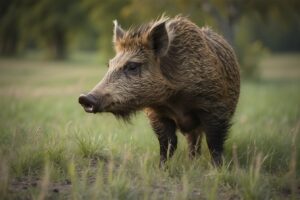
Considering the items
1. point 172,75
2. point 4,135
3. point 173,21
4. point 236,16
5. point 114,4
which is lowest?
point 4,135

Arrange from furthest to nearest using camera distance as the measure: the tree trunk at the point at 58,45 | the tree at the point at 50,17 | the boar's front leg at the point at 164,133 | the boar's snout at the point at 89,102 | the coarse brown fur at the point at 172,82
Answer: the tree trunk at the point at 58,45, the tree at the point at 50,17, the boar's front leg at the point at 164,133, the coarse brown fur at the point at 172,82, the boar's snout at the point at 89,102

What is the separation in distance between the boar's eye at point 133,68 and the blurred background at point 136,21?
3.86 metres

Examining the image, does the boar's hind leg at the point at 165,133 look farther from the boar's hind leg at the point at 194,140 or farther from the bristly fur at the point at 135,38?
the bristly fur at the point at 135,38

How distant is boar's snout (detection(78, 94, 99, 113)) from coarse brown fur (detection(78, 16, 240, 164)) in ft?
0.25

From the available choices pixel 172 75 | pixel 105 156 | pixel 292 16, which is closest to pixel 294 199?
pixel 172 75

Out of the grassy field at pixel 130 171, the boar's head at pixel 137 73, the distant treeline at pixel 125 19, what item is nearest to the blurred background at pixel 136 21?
the distant treeline at pixel 125 19

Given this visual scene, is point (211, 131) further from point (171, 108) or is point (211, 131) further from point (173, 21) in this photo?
point (173, 21)

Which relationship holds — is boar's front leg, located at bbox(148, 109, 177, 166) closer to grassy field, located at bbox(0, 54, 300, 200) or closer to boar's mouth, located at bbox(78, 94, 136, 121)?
grassy field, located at bbox(0, 54, 300, 200)

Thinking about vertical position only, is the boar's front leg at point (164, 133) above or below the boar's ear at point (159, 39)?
below

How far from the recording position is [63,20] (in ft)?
141

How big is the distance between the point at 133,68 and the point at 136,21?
23.6 meters

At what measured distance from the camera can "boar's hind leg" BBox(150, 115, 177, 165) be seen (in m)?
6.03

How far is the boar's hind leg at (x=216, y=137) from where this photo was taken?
588 centimetres

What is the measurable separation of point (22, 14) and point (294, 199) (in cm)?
4124
